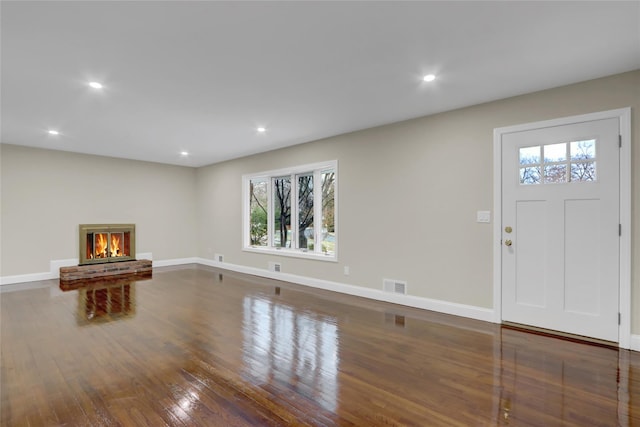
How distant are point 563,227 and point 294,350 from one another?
288 cm

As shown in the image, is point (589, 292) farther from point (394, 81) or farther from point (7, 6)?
point (7, 6)

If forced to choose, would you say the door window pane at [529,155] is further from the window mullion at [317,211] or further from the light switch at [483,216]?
the window mullion at [317,211]

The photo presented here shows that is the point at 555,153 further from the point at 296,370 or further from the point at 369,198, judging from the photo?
the point at 296,370

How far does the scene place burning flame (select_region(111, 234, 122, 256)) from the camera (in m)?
6.93

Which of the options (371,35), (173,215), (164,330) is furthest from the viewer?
(173,215)

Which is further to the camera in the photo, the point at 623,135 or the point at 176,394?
the point at 623,135

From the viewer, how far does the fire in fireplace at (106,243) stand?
650 centimetres

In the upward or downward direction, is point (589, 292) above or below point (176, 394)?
above

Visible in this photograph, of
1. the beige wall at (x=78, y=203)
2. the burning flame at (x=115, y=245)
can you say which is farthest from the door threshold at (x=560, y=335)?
the burning flame at (x=115, y=245)

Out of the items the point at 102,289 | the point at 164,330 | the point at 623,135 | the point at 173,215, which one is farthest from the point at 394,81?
the point at 173,215

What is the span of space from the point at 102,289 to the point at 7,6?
4460mm

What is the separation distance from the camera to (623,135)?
294 cm

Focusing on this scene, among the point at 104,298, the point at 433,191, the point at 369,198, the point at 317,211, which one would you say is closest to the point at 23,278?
the point at 104,298

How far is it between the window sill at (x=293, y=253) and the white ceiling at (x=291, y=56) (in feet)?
7.20
